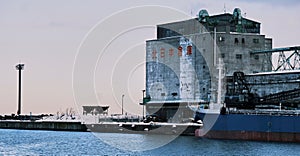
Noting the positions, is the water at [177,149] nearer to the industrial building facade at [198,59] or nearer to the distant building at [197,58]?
the industrial building facade at [198,59]

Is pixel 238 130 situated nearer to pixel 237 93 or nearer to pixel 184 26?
pixel 237 93

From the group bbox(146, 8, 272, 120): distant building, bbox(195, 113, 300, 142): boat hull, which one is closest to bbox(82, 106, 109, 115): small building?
bbox(146, 8, 272, 120): distant building

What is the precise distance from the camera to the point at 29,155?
51.8m

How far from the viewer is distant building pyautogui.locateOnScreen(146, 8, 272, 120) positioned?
87125 mm

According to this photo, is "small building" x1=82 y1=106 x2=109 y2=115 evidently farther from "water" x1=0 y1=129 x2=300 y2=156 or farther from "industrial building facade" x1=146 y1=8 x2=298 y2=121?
"water" x1=0 y1=129 x2=300 y2=156

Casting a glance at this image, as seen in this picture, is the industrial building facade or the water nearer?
the water

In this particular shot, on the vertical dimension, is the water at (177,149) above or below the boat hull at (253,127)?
below

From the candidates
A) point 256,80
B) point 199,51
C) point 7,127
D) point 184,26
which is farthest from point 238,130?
point 7,127

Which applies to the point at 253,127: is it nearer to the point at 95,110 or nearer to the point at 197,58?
the point at 197,58

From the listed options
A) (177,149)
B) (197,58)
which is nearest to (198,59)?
(197,58)

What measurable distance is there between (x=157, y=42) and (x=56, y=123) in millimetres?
22941

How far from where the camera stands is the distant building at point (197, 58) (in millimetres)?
87125

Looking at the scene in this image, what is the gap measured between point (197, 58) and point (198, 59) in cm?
23

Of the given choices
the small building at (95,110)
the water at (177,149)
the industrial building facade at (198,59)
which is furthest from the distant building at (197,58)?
the small building at (95,110)
